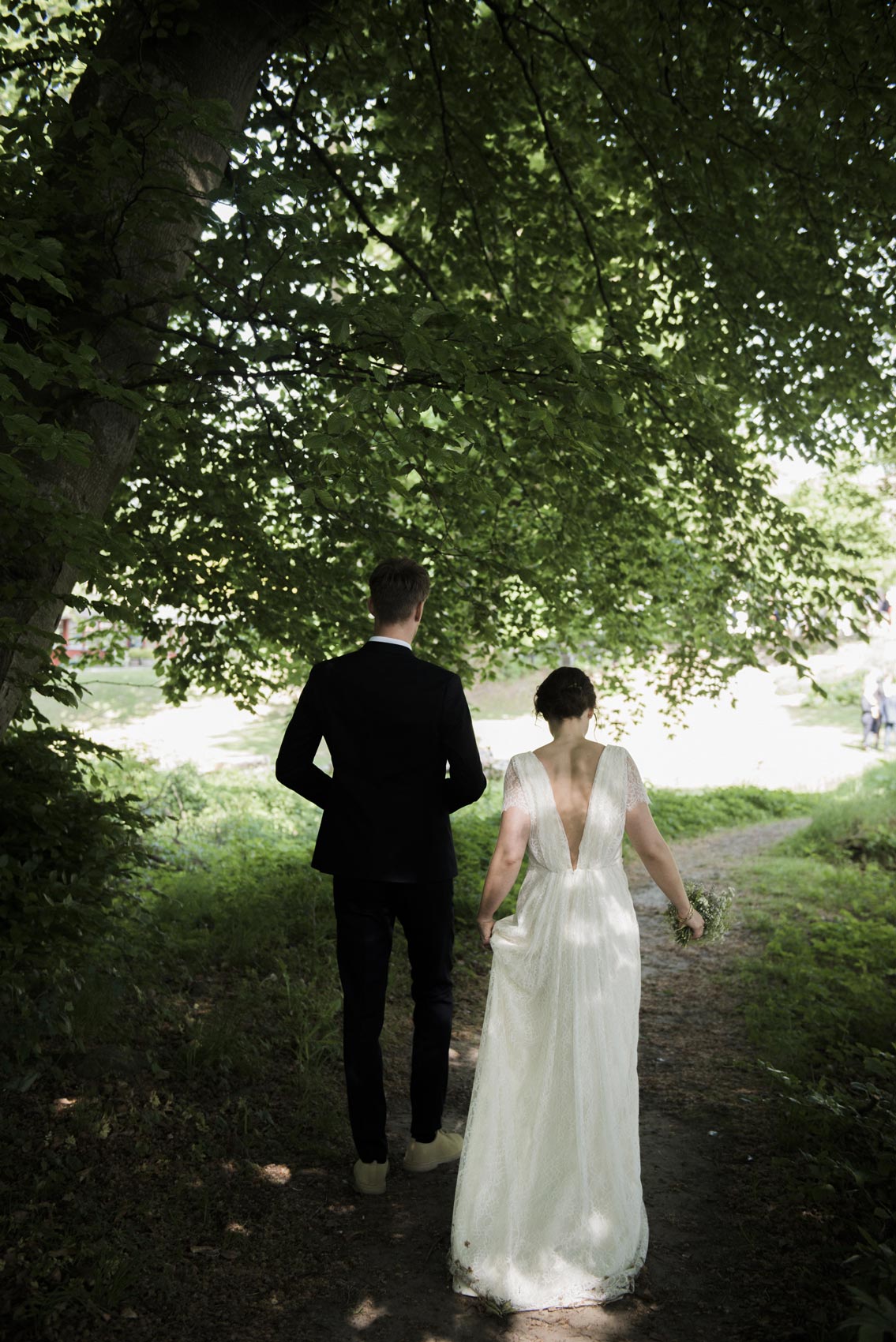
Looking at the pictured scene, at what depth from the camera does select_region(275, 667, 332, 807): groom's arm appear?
13.1 ft

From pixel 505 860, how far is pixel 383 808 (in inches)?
20.8

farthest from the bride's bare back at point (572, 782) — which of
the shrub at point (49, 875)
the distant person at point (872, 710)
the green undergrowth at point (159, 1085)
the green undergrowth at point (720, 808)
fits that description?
the distant person at point (872, 710)

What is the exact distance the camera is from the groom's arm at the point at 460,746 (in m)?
3.90

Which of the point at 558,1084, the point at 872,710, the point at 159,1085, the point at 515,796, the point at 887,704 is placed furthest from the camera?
the point at 872,710

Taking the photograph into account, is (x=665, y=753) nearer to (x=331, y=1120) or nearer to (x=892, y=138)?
(x=892, y=138)

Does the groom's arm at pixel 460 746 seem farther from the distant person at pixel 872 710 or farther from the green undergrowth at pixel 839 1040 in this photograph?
the distant person at pixel 872 710

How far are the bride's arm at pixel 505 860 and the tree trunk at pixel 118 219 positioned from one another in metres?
1.98

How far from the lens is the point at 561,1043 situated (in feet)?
11.9

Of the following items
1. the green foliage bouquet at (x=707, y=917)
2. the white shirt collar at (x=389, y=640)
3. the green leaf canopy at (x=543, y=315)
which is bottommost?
the green foliage bouquet at (x=707, y=917)

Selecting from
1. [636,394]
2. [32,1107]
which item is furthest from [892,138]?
[32,1107]

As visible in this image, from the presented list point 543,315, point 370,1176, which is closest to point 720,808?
point 543,315

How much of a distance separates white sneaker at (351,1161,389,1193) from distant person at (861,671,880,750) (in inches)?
803

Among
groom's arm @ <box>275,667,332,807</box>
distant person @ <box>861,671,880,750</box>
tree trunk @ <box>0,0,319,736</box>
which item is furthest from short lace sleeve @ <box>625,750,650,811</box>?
distant person @ <box>861,671,880,750</box>

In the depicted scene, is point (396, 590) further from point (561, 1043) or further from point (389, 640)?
point (561, 1043)
